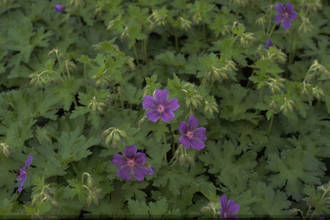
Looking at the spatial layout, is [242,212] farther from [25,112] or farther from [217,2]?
[217,2]

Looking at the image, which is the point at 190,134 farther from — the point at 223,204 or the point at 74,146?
the point at 74,146

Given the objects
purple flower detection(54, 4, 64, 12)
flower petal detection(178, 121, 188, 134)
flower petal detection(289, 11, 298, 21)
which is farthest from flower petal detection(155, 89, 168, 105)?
purple flower detection(54, 4, 64, 12)

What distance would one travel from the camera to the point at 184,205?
289 centimetres

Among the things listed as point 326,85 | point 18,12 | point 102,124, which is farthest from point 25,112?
point 326,85

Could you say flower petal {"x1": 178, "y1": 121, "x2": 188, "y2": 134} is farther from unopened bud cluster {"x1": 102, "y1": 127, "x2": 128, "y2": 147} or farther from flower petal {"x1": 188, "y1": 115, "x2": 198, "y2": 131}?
unopened bud cluster {"x1": 102, "y1": 127, "x2": 128, "y2": 147}

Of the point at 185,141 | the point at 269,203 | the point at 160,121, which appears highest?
the point at 160,121

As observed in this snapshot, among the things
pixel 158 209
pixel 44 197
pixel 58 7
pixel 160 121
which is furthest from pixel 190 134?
pixel 58 7

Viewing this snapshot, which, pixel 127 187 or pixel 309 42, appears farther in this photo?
pixel 309 42

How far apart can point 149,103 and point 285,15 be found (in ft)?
6.73

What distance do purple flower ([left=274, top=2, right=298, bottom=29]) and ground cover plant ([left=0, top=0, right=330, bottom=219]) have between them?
0.01 meters

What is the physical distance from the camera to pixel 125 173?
2.64m

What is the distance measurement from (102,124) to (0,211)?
3.64 feet

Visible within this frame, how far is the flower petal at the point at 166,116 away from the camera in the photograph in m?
2.54

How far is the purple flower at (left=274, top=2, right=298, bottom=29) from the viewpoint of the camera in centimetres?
373
